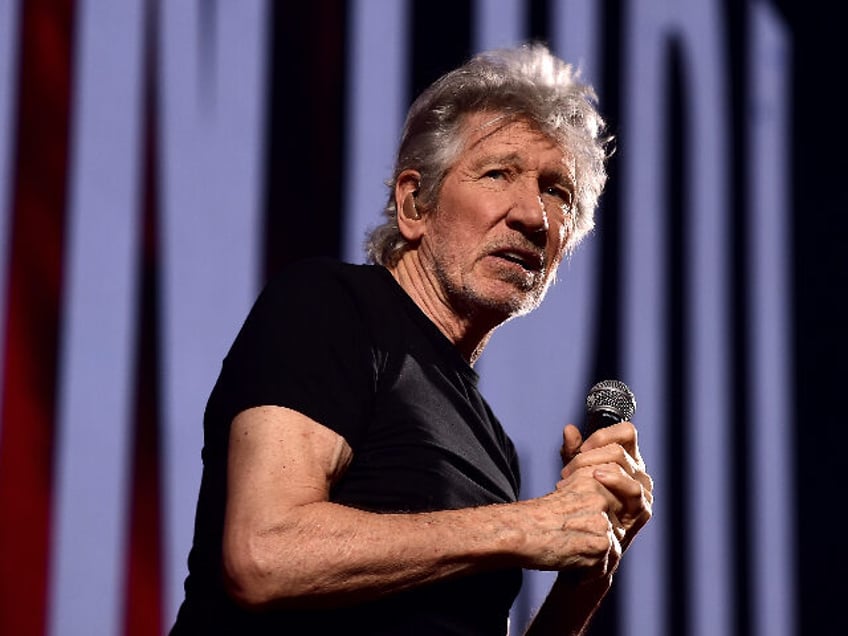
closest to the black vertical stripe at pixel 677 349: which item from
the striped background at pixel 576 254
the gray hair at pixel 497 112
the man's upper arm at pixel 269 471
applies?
the striped background at pixel 576 254

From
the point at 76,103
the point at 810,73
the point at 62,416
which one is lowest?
the point at 62,416

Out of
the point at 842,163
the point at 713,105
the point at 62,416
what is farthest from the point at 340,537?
the point at 842,163

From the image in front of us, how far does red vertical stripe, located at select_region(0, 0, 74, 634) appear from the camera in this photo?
5.70 feet

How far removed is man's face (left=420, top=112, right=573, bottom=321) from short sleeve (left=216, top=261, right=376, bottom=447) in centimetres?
25

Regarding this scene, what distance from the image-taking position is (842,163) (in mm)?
3086

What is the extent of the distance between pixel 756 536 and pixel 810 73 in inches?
48.3

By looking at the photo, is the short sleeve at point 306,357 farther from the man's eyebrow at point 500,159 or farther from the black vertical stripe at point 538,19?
the black vertical stripe at point 538,19

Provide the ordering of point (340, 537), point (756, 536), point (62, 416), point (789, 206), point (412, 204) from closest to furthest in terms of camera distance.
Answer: point (340, 537), point (412, 204), point (62, 416), point (756, 536), point (789, 206)

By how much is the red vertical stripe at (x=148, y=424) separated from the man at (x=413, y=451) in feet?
1.94

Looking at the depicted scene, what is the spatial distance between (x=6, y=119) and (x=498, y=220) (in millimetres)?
840

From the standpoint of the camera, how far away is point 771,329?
2900 millimetres

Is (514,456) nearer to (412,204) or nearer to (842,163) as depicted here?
(412,204)

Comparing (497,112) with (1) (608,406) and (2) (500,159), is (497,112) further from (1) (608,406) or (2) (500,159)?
(1) (608,406)

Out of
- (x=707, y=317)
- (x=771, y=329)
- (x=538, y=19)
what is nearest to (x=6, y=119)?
(x=538, y=19)
